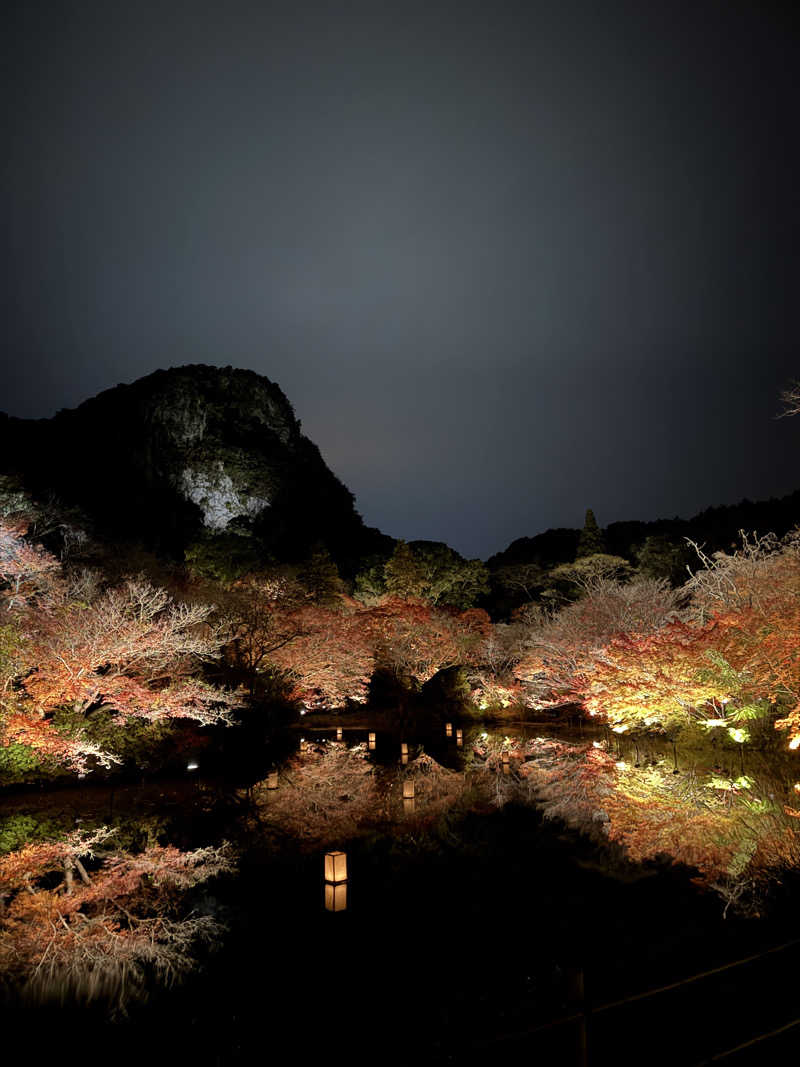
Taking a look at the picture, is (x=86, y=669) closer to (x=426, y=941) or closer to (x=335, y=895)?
(x=335, y=895)

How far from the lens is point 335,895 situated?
581 centimetres

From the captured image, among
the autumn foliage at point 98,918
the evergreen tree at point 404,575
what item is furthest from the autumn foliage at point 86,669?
the evergreen tree at point 404,575

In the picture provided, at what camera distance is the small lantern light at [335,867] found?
585cm

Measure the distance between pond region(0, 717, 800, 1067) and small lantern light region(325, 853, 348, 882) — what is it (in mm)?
85

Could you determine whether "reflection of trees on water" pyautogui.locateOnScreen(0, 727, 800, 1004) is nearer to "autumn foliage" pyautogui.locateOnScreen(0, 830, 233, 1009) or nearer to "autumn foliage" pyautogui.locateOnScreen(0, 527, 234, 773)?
"autumn foliage" pyautogui.locateOnScreen(0, 830, 233, 1009)

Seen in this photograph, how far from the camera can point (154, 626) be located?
12.0 m

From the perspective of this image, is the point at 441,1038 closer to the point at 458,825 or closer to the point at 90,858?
the point at 458,825

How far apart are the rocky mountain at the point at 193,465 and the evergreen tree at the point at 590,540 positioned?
15660mm

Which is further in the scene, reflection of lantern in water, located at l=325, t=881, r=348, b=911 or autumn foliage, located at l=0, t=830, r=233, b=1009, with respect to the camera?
reflection of lantern in water, located at l=325, t=881, r=348, b=911

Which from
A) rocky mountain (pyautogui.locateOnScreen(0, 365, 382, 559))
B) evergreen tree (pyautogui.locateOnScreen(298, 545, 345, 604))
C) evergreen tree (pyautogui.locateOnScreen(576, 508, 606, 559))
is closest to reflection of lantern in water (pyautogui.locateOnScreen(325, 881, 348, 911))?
evergreen tree (pyautogui.locateOnScreen(298, 545, 345, 604))

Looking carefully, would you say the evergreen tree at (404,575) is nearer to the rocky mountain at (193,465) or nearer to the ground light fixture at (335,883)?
the rocky mountain at (193,465)

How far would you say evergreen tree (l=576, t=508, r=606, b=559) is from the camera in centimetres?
3250

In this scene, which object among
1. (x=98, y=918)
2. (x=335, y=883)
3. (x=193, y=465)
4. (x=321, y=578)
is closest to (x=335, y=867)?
(x=335, y=883)

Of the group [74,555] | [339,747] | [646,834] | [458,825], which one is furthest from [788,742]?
[74,555]
